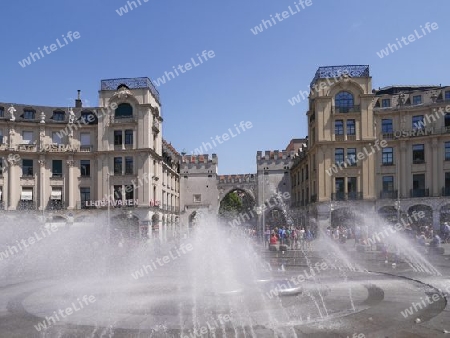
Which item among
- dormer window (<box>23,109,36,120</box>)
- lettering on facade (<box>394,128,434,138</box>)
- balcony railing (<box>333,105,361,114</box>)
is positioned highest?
dormer window (<box>23,109,36,120</box>)

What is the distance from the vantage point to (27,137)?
50.5 m

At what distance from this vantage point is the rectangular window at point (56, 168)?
5091cm

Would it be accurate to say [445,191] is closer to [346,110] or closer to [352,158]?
[352,158]

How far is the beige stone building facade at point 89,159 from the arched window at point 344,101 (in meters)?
20.4

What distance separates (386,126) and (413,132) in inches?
107

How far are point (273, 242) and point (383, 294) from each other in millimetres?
18860

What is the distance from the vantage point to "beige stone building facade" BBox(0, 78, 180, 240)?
160 feet

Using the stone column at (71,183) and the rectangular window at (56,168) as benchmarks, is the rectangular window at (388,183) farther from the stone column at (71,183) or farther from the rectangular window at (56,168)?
the rectangular window at (56,168)

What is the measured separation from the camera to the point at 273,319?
10484mm

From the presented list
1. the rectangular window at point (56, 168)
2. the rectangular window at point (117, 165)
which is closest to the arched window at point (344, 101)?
the rectangular window at point (117, 165)

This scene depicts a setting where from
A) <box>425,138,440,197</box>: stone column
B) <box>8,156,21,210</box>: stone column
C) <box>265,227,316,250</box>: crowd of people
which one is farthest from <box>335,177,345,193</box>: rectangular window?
<box>8,156,21,210</box>: stone column

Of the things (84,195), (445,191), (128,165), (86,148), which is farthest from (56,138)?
(445,191)

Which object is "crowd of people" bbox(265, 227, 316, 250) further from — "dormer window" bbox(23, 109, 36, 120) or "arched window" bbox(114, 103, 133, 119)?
"dormer window" bbox(23, 109, 36, 120)

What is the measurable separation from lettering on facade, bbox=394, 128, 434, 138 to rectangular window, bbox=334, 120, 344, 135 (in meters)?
5.59
